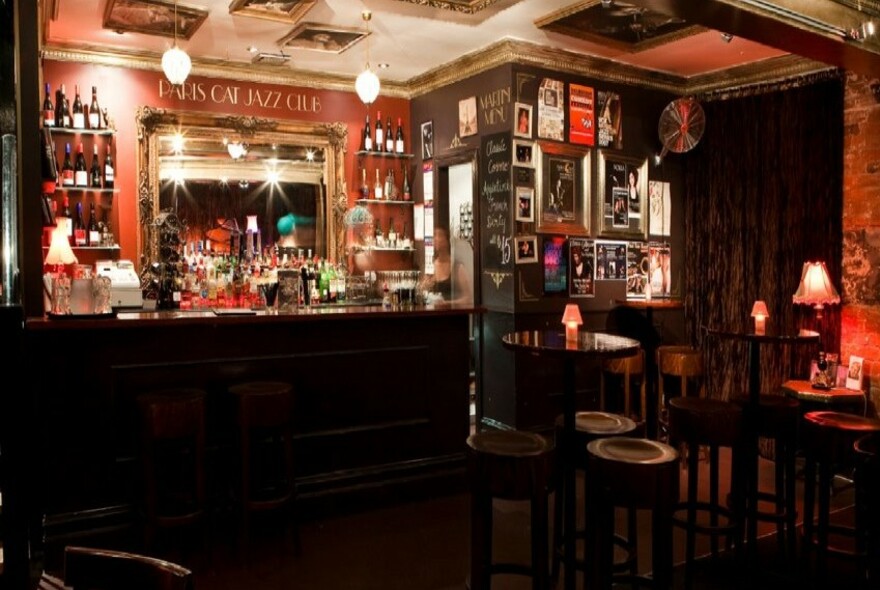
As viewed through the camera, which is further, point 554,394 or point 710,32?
point 554,394

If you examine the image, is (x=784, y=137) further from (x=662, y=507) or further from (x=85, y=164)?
(x=85, y=164)

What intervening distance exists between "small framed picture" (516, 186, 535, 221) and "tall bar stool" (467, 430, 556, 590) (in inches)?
131

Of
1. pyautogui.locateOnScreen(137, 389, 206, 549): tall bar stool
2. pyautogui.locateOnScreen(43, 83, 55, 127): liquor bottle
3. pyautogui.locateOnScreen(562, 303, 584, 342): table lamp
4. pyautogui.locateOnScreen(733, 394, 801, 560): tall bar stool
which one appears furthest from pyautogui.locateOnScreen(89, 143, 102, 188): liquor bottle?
pyautogui.locateOnScreen(733, 394, 801, 560): tall bar stool

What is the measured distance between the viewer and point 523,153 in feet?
18.8

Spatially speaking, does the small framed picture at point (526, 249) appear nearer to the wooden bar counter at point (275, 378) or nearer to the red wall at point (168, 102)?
the wooden bar counter at point (275, 378)

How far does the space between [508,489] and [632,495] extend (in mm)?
441

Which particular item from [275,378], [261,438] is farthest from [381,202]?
[261,438]

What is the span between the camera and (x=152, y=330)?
11.9 feet

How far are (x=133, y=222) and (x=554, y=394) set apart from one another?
3.97m

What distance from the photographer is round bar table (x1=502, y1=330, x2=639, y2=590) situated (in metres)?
2.73

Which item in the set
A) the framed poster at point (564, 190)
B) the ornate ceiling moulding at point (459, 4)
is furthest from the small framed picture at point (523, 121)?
the ornate ceiling moulding at point (459, 4)

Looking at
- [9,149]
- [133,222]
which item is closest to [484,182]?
[133,222]

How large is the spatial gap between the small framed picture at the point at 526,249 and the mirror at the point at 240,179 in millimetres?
2038

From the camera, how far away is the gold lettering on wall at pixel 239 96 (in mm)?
6238
